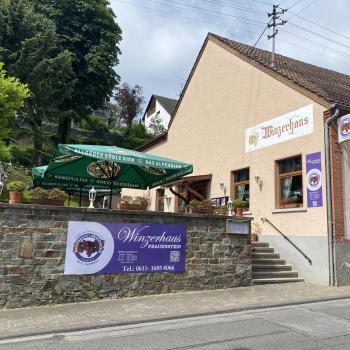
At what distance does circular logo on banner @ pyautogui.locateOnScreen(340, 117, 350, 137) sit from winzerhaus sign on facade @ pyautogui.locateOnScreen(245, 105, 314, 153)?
1.04 metres

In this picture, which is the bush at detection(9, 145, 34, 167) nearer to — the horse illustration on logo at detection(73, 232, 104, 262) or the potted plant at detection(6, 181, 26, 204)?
the potted plant at detection(6, 181, 26, 204)

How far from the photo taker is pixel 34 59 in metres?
27.6

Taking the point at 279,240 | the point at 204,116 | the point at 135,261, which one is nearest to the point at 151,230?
the point at 135,261

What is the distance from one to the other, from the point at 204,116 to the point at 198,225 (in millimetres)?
9468

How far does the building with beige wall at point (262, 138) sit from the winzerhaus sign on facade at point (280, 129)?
32 millimetres

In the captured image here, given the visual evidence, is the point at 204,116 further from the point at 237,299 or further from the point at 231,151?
the point at 237,299

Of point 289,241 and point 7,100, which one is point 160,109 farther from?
point 289,241

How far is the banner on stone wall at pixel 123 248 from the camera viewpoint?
906cm

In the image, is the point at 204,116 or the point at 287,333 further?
the point at 204,116

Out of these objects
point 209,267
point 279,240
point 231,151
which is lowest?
point 209,267

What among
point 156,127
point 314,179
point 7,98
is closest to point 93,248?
point 314,179

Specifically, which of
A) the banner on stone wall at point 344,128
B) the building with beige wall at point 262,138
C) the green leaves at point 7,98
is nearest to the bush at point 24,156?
the green leaves at point 7,98

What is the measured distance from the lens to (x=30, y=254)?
28.1 ft

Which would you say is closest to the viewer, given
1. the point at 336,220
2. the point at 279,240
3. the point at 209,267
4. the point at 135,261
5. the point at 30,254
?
the point at 30,254
